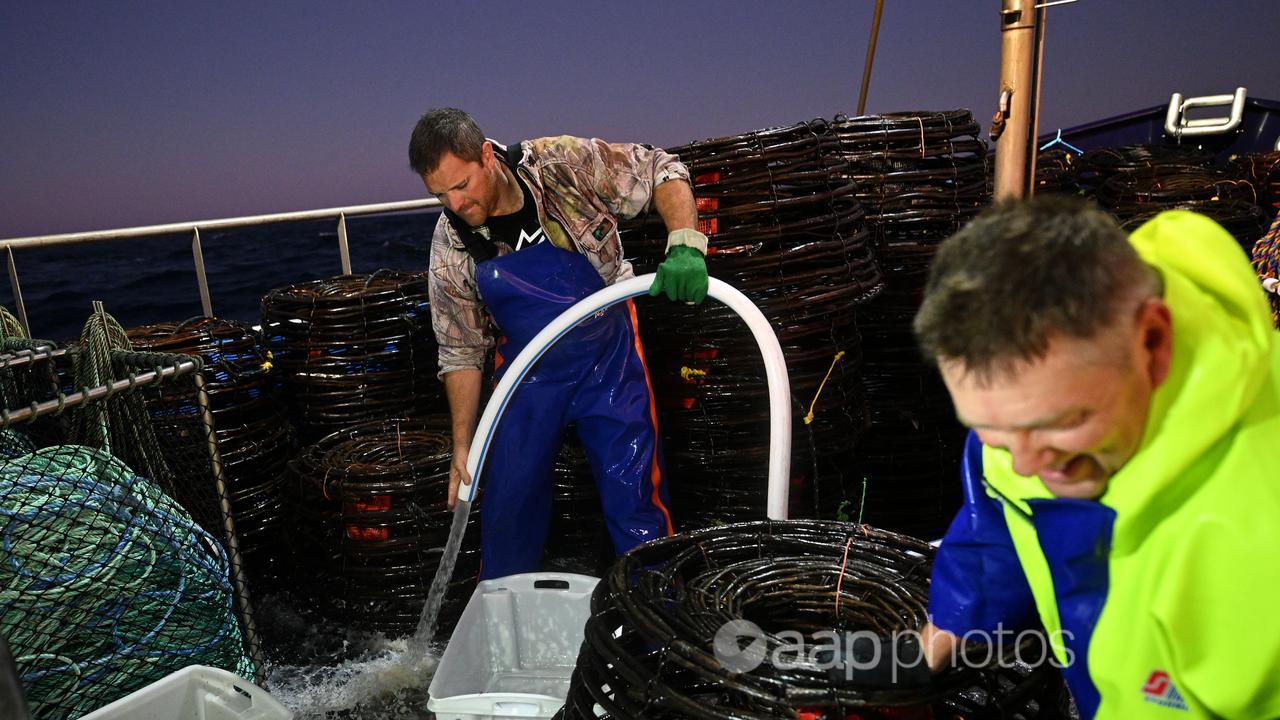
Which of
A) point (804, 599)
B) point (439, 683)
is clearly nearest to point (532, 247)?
point (439, 683)

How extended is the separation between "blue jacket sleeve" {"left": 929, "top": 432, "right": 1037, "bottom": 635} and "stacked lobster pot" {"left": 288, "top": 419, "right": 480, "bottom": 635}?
219cm

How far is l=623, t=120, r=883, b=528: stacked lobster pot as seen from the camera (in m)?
2.91

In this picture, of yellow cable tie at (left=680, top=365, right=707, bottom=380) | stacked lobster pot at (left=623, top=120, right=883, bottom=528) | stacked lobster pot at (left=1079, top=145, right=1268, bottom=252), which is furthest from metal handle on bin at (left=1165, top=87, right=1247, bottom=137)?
yellow cable tie at (left=680, top=365, right=707, bottom=380)

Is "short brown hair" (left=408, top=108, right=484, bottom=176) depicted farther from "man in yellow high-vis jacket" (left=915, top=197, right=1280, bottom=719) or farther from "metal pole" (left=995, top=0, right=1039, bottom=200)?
"man in yellow high-vis jacket" (left=915, top=197, right=1280, bottom=719)

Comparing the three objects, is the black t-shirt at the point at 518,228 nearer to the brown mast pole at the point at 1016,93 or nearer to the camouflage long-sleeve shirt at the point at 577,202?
the camouflage long-sleeve shirt at the point at 577,202

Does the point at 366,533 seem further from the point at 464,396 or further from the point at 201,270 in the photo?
the point at 201,270

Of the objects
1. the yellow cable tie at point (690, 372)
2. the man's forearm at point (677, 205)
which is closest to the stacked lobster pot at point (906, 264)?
the yellow cable tie at point (690, 372)

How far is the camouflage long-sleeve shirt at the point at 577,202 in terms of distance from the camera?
285cm

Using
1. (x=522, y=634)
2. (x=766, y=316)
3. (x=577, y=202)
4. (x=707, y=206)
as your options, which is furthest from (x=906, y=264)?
(x=522, y=634)

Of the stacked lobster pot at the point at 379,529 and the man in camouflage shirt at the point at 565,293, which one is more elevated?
the man in camouflage shirt at the point at 565,293

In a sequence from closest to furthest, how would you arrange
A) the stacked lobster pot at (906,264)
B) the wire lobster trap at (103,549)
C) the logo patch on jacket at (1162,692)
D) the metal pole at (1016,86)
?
the logo patch on jacket at (1162,692), the wire lobster trap at (103,549), the metal pole at (1016,86), the stacked lobster pot at (906,264)

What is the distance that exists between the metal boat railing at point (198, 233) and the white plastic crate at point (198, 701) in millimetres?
2230

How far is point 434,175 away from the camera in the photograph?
8.75ft

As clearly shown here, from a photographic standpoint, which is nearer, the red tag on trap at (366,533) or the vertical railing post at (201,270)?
the red tag on trap at (366,533)
